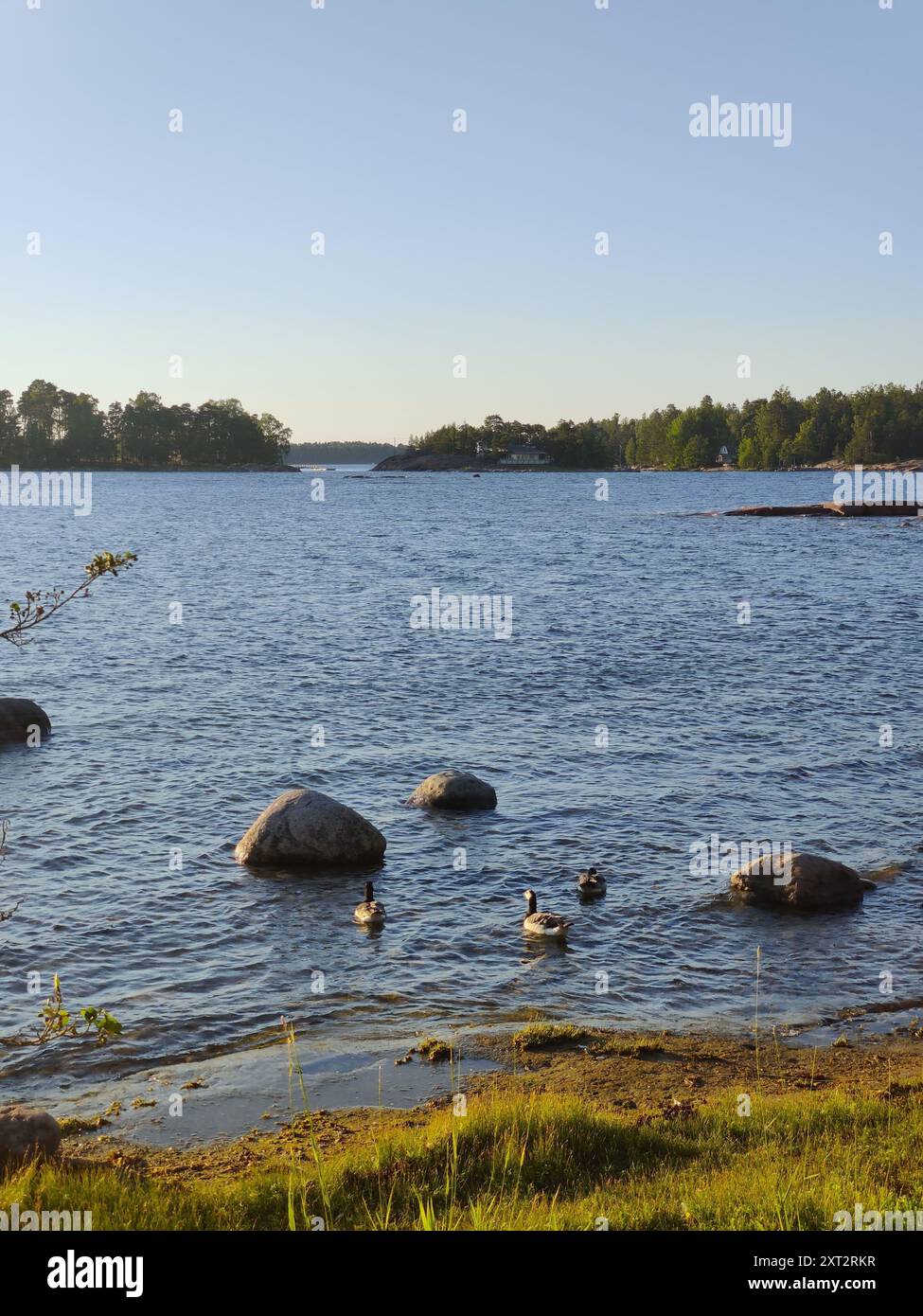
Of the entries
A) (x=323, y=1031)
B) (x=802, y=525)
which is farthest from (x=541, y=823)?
(x=802, y=525)

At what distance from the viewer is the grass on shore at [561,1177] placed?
8.50m

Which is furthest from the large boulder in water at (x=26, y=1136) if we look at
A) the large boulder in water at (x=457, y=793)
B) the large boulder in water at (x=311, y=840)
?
the large boulder in water at (x=457, y=793)

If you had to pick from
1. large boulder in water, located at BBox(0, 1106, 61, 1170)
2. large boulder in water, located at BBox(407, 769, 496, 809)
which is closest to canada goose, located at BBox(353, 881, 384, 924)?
large boulder in water, located at BBox(407, 769, 496, 809)

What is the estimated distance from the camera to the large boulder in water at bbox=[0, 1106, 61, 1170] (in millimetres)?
11031

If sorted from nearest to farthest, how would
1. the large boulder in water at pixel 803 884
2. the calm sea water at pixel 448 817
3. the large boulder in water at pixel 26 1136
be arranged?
the large boulder in water at pixel 26 1136 < the calm sea water at pixel 448 817 < the large boulder in water at pixel 803 884

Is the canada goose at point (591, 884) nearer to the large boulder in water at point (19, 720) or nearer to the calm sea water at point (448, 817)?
the calm sea water at point (448, 817)

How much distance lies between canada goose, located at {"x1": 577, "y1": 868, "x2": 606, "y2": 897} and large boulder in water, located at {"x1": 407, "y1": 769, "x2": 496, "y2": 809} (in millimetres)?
4638

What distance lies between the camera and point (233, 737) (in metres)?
30.7

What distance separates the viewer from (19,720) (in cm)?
3005

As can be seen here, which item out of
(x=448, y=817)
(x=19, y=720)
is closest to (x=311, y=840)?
(x=448, y=817)

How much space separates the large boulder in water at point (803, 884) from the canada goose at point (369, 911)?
627 centimetres
